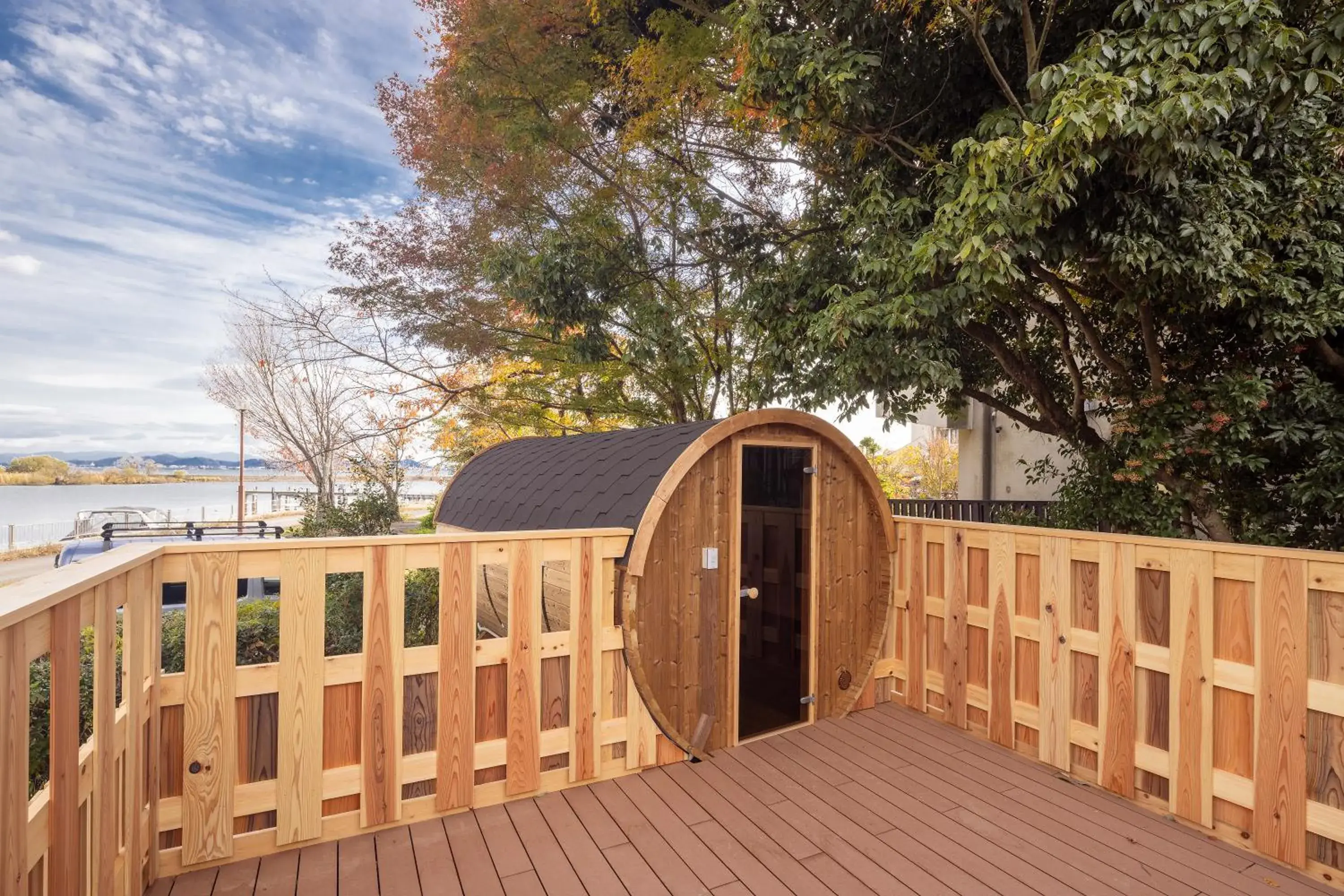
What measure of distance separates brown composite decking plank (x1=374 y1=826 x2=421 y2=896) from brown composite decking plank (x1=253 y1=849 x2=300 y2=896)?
29 centimetres

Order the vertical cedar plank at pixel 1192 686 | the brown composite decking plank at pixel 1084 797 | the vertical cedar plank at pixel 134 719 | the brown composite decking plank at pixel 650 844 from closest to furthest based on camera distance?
the vertical cedar plank at pixel 134 719, the brown composite decking plank at pixel 650 844, the brown composite decking plank at pixel 1084 797, the vertical cedar plank at pixel 1192 686

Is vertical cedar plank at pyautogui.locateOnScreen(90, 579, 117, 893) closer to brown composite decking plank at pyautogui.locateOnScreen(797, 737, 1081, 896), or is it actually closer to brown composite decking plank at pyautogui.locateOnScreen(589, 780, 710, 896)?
brown composite decking plank at pyautogui.locateOnScreen(589, 780, 710, 896)

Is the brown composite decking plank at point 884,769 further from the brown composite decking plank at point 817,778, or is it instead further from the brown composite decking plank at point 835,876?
the brown composite decking plank at point 835,876

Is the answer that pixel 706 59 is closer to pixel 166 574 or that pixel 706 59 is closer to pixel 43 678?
pixel 166 574

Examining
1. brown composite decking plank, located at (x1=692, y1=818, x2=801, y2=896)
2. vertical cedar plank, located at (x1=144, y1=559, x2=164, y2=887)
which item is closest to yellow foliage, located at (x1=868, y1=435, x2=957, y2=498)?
brown composite decking plank, located at (x1=692, y1=818, x2=801, y2=896)

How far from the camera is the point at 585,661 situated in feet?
10.7

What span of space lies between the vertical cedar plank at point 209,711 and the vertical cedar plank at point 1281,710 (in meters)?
4.06

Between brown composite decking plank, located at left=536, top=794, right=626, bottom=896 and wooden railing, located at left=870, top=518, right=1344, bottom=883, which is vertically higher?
wooden railing, located at left=870, top=518, right=1344, bottom=883

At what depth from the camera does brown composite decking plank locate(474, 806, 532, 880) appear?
253cm

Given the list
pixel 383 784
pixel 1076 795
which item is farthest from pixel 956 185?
pixel 383 784

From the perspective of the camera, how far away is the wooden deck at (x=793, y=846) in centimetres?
243

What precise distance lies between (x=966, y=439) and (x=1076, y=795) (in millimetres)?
8952

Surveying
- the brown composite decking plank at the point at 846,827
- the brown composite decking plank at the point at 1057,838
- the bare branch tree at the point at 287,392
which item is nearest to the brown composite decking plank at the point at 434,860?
the brown composite decking plank at the point at 846,827

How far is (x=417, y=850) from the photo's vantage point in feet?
8.63
